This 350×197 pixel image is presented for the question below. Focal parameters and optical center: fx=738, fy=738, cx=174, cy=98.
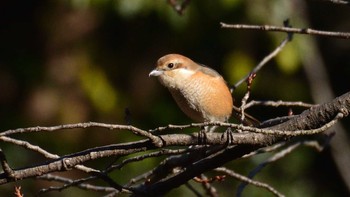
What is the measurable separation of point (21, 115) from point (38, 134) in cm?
47

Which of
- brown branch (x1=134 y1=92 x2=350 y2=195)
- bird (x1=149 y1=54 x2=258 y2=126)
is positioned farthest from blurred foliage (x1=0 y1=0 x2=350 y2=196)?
brown branch (x1=134 y1=92 x2=350 y2=195)

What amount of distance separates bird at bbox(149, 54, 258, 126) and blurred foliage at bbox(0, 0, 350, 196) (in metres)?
1.91

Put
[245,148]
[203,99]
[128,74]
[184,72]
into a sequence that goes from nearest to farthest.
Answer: [245,148] → [203,99] → [184,72] → [128,74]

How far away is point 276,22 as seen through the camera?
19.4ft

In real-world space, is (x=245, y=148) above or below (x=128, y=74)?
below

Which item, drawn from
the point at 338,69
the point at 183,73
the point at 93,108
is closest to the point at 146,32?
the point at 93,108

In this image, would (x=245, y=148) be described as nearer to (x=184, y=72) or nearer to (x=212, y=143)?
(x=212, y=143)

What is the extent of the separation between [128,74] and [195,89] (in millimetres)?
2857

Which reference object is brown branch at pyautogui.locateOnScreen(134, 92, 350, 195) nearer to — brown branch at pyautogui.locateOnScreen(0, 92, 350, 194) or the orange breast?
brown branch at pyautogui.locateOnScreen(0, 92, 350, 194)

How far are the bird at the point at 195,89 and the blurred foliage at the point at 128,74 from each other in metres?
1.91

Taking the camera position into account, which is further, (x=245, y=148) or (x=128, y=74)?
(x=128, y=74)

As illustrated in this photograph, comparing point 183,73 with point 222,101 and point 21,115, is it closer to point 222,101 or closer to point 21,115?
point 222,101

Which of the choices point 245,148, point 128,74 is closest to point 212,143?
point 245,148

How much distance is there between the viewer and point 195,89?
416 cm
